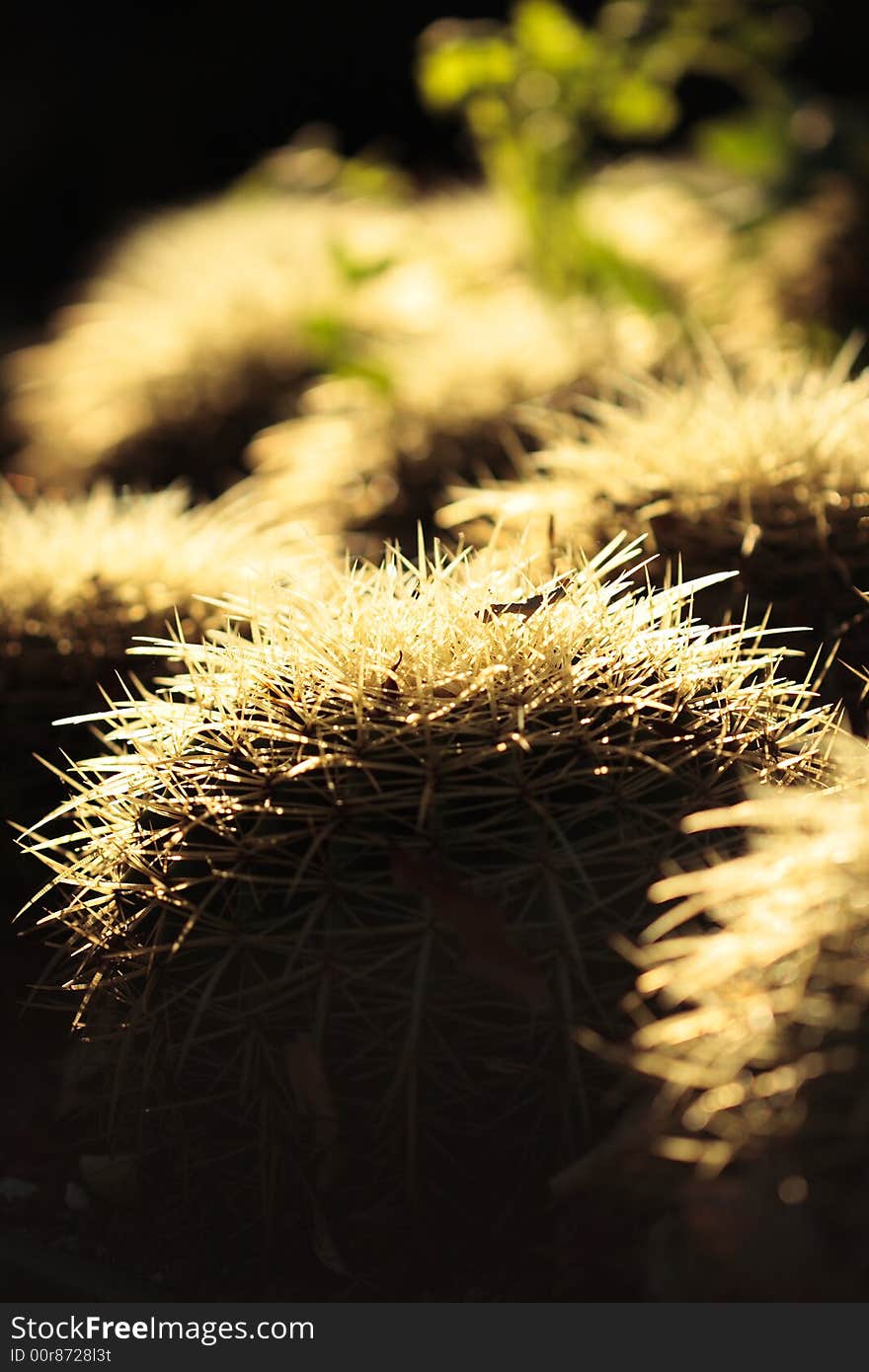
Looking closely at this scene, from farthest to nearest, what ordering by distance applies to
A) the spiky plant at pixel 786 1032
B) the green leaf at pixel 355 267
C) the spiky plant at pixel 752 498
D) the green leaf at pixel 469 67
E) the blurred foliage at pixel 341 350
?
the green leaf at pixel 469 67 < the green leaf at pixel 355 267 < the blurred foliage at pixel 341 350 < the spiky plant at pixel 752 498 < the spiky plant at pixel 786 1032

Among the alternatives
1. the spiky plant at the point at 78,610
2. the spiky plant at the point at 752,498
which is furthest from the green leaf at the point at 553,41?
the spiky plant at the point at 78,610

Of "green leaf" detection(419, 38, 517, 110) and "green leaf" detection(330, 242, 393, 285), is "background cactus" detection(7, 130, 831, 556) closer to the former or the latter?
"green leaf" detection(330, 242, 393, 285)

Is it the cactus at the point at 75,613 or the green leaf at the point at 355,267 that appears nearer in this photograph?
the cactus at the point at 75,613

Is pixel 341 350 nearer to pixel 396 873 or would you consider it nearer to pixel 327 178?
pixel 327 178

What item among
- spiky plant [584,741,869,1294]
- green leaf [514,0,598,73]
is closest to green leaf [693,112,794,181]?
green leaf [514,0,598,73]

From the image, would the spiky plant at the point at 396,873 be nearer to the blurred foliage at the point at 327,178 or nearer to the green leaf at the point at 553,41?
the green leaf at the point at 553,41

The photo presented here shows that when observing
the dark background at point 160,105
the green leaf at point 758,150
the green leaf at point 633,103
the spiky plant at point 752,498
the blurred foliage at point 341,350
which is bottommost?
the spiky plant at point 752,498

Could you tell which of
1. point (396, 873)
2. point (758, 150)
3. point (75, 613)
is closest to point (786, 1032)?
point (396, 873)
